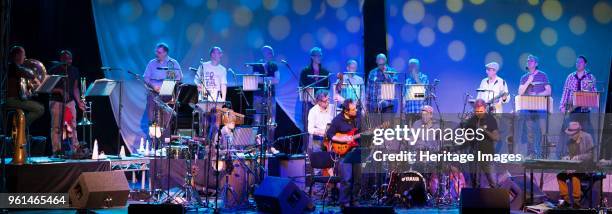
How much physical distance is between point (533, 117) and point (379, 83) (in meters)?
3.05

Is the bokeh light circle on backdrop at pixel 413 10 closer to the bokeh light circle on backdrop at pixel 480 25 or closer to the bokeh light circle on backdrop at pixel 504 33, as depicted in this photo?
the bokeh light circle on backdrop at pixel 480 25

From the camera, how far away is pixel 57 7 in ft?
47.8

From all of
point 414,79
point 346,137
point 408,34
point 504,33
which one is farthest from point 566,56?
point 346,137

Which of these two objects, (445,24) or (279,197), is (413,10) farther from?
(279,197)

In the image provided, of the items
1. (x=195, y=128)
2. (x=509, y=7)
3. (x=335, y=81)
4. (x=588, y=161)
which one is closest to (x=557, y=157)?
(x=588, y=161)

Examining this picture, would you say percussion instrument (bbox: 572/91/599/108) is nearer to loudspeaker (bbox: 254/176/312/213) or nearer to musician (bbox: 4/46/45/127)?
loudspeaker (bbox: 254/176/312/213)

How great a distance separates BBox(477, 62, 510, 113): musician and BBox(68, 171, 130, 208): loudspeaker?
269 inches

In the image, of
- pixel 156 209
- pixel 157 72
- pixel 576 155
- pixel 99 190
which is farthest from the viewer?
pixel 157 72

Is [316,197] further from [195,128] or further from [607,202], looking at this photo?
[607,202]

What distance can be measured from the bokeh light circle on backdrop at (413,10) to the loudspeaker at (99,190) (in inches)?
291

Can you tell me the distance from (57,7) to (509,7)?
356 inches

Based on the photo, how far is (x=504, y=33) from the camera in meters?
15.1

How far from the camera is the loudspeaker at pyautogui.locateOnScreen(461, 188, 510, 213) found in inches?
351

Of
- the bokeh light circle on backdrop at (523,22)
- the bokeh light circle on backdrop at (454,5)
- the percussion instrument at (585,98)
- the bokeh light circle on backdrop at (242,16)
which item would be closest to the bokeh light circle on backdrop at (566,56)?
the bokeh light circle on backdrop at (523,22)
